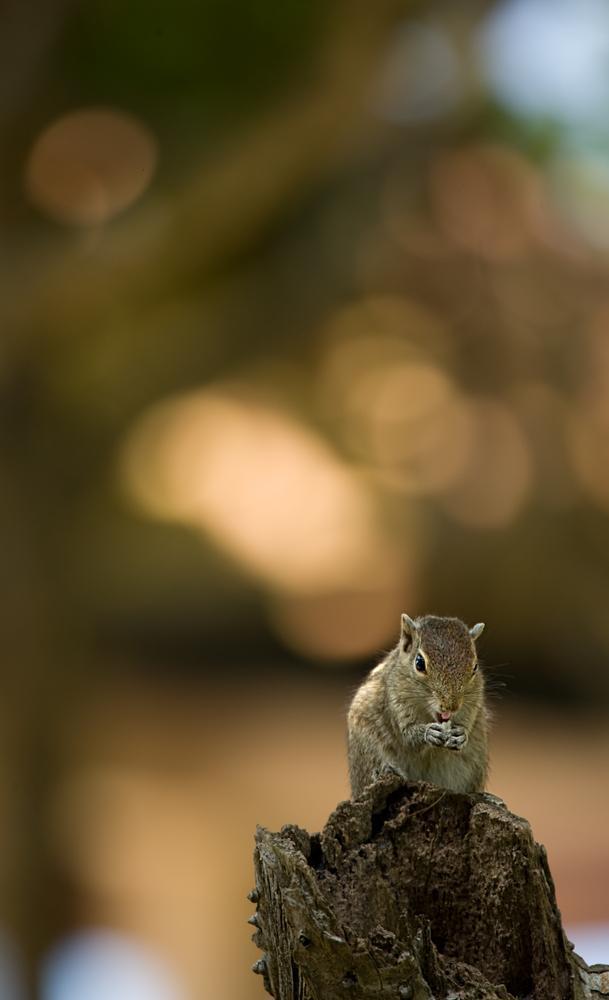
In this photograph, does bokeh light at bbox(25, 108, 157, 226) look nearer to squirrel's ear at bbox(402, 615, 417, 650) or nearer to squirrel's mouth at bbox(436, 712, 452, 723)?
squirrel's ear at bbox(402, 615, 417, 650)

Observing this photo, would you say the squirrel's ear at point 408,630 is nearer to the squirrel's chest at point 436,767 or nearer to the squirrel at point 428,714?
the squirrel at point 428,714

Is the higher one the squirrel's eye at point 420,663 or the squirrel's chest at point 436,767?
the squirrel's eye at point 420,663

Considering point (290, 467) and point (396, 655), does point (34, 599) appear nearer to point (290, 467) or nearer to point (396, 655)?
point (290, 467)

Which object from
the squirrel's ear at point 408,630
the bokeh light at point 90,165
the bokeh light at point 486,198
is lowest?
the squirrel's ear at point 408,630

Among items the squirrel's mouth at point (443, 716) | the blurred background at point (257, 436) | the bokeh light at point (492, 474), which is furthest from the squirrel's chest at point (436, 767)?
the bokeh light at point (492, 474)

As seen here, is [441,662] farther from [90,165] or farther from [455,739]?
[90,165]

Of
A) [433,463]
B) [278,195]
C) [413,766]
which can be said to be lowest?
[413,766]

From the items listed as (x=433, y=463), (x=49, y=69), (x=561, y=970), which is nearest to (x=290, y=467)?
(x=433, y=463)
